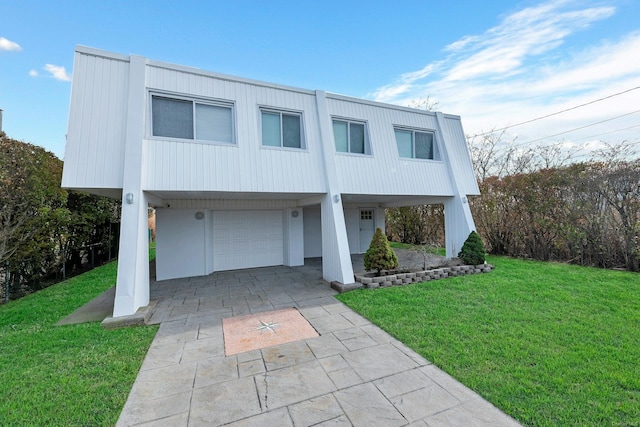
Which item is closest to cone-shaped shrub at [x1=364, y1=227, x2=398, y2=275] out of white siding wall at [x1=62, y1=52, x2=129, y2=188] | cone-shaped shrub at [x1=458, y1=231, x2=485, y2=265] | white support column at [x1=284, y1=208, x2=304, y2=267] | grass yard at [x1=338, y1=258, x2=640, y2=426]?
grass yard at [x1=338, y1=258, x2=640, y2=426]

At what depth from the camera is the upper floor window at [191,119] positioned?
593 cm

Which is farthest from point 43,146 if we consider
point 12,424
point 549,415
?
point 549,415

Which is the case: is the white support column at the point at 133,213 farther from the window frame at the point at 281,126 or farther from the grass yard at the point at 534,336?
the grass yard at the point at 534,336

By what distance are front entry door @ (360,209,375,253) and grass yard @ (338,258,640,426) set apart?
5.94 m

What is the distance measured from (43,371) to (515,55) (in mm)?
12647

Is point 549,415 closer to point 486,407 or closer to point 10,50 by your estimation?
point 486,407

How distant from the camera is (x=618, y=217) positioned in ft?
25.8

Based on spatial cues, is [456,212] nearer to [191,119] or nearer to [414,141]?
[414,141]

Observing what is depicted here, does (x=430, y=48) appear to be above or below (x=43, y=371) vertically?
above

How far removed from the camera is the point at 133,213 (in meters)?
5.27

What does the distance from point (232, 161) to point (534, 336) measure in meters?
6.40

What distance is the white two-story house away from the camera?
17.4 ft

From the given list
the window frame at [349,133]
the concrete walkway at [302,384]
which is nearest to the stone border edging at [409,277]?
the concrete walkway at [302,384]

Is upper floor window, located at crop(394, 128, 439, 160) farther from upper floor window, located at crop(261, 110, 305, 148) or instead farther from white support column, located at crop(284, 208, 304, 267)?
white support column, located at crop(284, 208, 304, 267)
